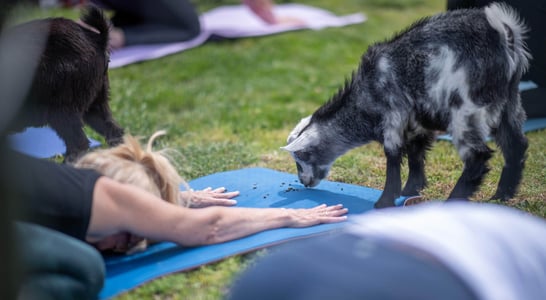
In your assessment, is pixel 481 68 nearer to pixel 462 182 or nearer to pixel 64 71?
pixel 462 182

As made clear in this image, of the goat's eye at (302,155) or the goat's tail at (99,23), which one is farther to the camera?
the goat's tail at (99,23)

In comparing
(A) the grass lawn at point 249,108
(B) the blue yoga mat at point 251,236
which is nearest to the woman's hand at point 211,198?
(B) the blue yoga mat at point 251,236

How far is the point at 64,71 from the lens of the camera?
471 centimetres

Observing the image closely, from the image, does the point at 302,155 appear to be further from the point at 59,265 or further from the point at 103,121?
the point at 59,265

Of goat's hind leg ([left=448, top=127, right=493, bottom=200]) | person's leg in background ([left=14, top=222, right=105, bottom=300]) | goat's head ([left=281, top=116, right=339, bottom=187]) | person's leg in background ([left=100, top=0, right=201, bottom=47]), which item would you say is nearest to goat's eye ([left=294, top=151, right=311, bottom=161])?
goat's head ([left=281, top=116, right=339, bottom=187])

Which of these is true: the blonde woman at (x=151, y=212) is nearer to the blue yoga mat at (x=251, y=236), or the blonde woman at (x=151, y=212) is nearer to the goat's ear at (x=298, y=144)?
the blue yoga mat at (x=251, y=236)

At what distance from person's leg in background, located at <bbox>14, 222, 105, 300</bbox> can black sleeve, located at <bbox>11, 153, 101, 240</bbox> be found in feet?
0.44

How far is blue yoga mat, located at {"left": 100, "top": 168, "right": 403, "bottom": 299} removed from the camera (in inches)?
145

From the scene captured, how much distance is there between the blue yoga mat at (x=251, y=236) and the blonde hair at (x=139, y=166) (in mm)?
313

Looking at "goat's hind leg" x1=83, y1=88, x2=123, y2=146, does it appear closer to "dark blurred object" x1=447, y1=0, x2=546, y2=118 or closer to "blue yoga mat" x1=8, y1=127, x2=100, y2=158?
"blue yoga mat" x1=8, y1=127, x2=100, y2=158

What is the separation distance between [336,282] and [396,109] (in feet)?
6.96

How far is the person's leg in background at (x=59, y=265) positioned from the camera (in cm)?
305

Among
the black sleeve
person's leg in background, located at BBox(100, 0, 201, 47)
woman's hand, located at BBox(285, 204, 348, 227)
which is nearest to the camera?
the black sleeve

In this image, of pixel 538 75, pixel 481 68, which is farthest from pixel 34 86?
pixel 538 75
